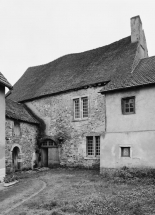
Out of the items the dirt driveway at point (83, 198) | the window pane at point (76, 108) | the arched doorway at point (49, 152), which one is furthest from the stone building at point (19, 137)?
the dirt driveway at point (83, 198)

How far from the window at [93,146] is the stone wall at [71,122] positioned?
286 mm

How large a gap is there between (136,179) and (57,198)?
14.1 feet

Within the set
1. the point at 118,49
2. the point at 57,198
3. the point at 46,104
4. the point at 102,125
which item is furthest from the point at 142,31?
the point at 57,198

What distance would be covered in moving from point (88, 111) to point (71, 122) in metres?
1.67

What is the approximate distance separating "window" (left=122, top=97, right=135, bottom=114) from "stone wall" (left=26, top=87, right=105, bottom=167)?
267 centimetres

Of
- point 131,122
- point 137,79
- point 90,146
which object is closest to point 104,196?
point 131,122

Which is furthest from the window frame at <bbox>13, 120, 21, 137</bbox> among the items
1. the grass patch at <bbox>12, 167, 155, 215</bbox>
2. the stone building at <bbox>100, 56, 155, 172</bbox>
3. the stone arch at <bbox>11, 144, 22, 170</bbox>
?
the stone building at <bbox>100, 56, 155, 172</bbox>

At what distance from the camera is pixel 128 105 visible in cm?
1178

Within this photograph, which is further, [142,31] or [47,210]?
[142,31]

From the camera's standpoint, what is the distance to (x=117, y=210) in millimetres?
6090

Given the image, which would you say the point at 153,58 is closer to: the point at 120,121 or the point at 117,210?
the point at 120,121

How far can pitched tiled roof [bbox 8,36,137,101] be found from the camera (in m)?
15.2

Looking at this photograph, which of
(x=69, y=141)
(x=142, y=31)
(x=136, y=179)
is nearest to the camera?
(x=136, y=179)

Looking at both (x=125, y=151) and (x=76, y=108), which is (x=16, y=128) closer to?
(x=76, y=108)
